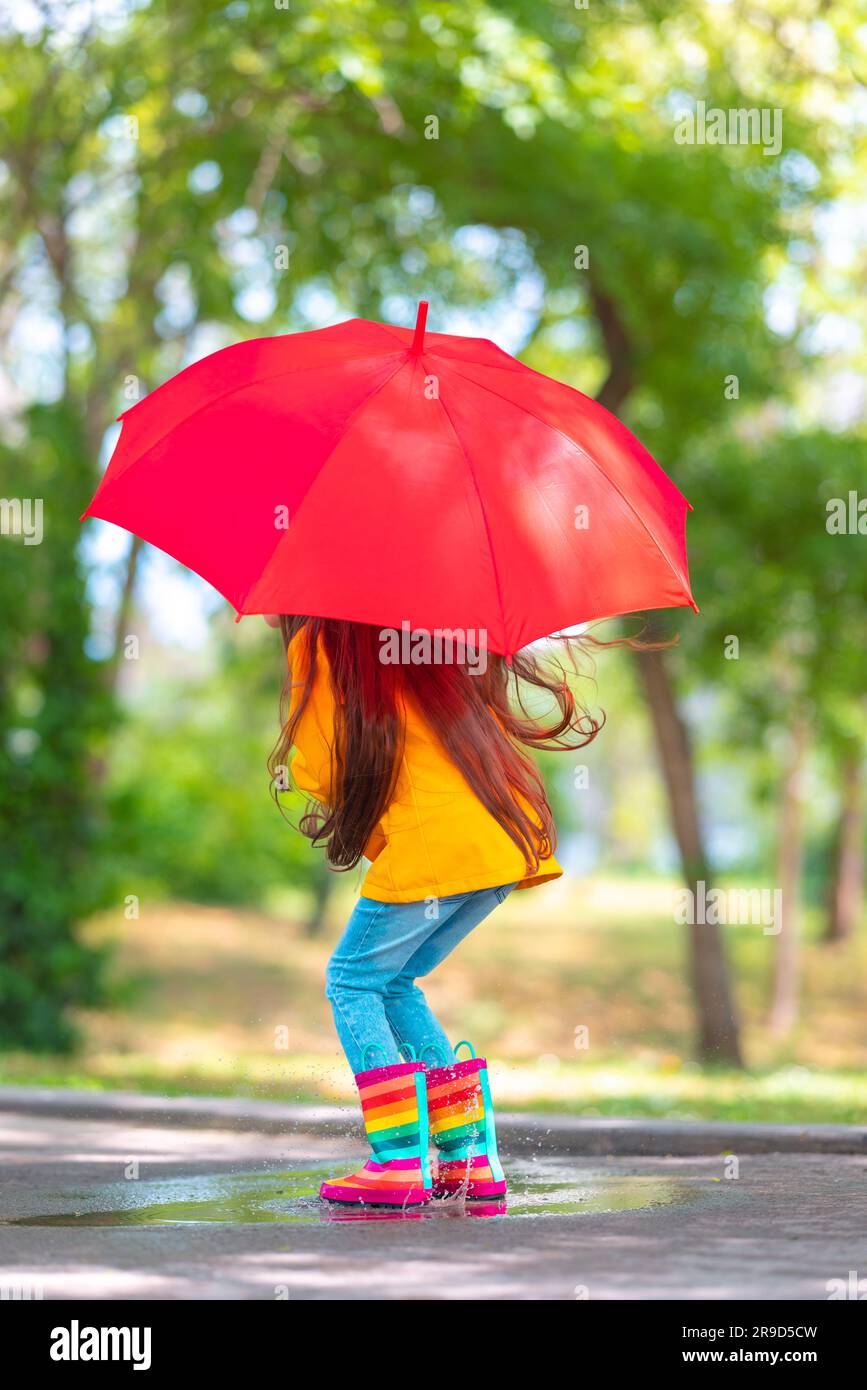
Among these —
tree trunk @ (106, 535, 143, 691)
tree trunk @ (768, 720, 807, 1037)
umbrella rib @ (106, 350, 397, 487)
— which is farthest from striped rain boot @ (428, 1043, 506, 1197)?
tree trunk @ (768, 720, 807, 1037)

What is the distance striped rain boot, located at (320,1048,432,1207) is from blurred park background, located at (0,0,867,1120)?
12.9 ft

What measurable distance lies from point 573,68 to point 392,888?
375 inches

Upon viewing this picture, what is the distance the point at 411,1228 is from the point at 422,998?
0.77m

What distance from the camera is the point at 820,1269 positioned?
365cm

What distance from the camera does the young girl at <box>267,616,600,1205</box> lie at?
443cm

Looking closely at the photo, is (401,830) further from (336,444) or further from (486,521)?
(336,444)

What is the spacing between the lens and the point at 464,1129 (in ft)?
15.3

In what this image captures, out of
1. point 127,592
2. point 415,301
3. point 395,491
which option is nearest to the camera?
point 395,491

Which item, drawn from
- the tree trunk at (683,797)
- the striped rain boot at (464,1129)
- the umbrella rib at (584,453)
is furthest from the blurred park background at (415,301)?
the umbrella rib at (584,453)

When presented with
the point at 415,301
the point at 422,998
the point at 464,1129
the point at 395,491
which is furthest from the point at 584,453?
the point at 415,301

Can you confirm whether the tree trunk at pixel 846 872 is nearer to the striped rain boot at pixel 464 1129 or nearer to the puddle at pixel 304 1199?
the puddle at pixel 304 1199

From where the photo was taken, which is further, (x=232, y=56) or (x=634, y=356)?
(x=634, y=356)

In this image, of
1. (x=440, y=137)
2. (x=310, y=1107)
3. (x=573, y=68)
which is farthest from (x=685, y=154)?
(x=310, y=1107)

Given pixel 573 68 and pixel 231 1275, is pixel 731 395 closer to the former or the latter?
pixel 573 68
